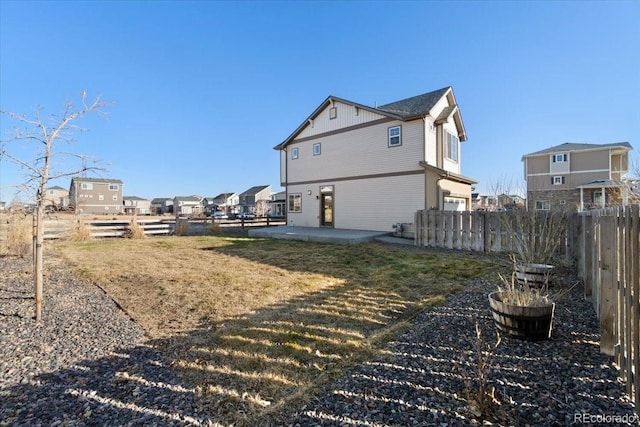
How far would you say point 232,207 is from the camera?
70.4 metres

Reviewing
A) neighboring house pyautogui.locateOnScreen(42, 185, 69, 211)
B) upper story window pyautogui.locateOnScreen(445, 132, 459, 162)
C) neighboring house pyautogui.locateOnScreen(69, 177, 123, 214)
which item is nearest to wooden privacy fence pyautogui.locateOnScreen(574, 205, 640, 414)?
neighboring house pyautogui.locateOnScreen(42, 185, 69, 211)

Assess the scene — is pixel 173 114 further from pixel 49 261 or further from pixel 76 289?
pixel 76 289

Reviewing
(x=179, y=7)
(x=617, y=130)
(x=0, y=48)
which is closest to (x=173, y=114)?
(x=179, y=7)

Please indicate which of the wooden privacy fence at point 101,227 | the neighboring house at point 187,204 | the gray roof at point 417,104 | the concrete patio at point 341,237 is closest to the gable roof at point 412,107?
the gray roof at point 417,104

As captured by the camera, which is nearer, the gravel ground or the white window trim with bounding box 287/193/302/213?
the gravel ground

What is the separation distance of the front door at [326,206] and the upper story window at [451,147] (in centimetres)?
668

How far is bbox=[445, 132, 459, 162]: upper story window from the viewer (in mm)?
15303

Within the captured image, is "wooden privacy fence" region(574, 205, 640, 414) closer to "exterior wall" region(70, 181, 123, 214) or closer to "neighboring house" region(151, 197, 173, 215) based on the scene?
"exterior wall" region(70, 181, 123, 214)

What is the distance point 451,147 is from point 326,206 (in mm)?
7805

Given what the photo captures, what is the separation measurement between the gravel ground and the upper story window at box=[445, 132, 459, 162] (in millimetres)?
12629

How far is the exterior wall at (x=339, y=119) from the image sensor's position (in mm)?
15820

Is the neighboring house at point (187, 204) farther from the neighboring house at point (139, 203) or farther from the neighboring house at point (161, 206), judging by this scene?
the neighboring house at point (139, 203)

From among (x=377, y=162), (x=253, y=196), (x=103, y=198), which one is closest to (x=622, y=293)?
(x=377, y=162)

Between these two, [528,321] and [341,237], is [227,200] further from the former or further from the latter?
[528,321]
